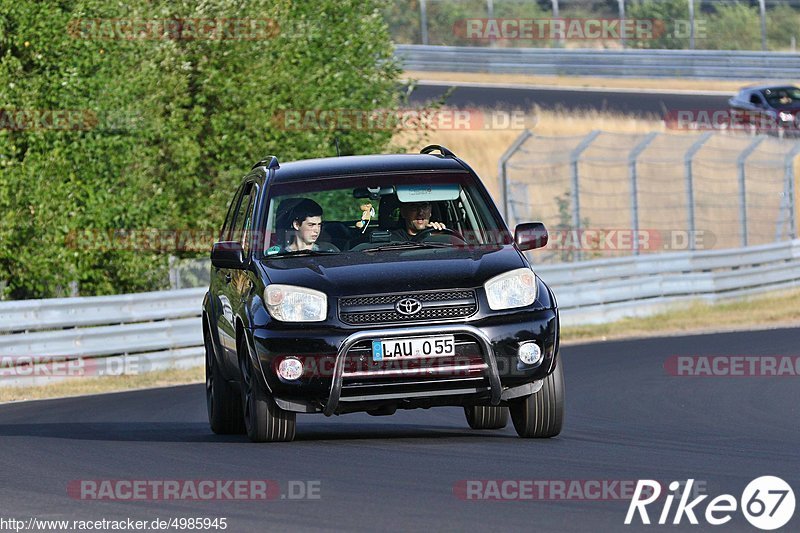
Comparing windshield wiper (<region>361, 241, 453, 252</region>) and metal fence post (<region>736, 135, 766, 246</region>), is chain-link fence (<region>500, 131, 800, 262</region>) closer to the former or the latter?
metal fence post (<region>736, 135, 766, 246</region>)

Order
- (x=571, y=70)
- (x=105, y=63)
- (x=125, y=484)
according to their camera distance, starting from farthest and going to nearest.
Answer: (x=571, y=70), (x=105, y=63), (x=125, y=484)

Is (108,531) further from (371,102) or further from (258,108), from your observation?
(371,102)

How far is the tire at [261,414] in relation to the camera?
387 inches

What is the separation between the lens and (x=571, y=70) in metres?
50.7

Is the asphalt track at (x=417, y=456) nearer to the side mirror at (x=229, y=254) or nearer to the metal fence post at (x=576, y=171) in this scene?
the side mirror at (x=229, y=254)

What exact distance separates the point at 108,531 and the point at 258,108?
18157mm

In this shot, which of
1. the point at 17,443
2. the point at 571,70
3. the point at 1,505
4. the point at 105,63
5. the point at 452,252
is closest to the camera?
the point at 1,505

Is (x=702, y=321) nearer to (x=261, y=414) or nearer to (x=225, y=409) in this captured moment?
(x=225, y=409)

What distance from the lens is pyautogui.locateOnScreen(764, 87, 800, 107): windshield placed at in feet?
141

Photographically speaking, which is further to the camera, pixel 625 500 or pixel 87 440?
pixel 87 440

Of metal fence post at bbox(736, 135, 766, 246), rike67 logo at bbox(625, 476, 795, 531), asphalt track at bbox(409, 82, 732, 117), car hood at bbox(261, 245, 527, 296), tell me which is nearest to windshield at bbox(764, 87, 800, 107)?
asphalt track at bbox(409, 82, 732, 117)

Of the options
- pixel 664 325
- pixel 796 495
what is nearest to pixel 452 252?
pixel 796 495

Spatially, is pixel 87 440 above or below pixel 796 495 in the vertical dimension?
below

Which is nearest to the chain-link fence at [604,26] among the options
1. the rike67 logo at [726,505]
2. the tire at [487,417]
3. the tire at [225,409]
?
the tire at [225,409]
